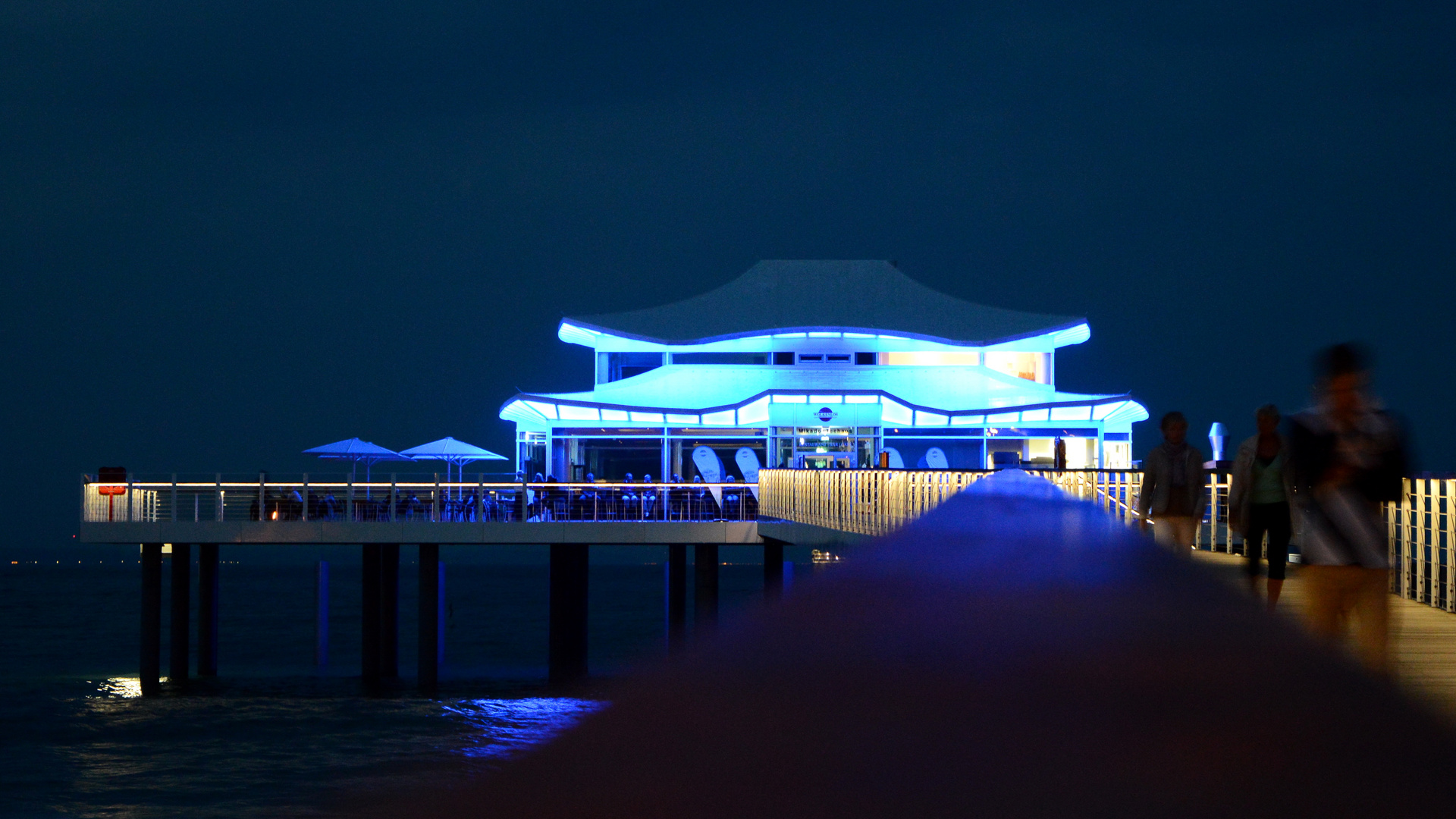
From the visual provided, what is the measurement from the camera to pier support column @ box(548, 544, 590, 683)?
28.5 meters

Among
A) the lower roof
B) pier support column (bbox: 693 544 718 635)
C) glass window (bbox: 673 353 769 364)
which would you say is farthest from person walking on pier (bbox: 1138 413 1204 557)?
glass window (bbox: 673 353 769 364)

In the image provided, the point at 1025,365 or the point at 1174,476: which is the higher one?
the point at 1025,365

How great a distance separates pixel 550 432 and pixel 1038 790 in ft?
122

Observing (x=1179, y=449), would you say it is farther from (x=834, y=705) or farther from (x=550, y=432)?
(x=550, y=432)

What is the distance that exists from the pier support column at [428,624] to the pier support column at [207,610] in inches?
247

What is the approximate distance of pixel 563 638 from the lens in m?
28.5

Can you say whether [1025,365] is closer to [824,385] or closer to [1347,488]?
[824,385]

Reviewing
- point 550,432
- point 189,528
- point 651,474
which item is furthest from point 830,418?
point 189,528

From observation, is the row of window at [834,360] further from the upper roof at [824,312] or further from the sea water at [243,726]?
the sea water at [243,726]

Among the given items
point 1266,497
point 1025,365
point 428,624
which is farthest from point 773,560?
point 1266,497

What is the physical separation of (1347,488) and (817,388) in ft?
111

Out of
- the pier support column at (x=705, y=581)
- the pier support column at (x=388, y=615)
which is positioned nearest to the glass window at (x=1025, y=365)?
the pier support column at (x=705, y=581)

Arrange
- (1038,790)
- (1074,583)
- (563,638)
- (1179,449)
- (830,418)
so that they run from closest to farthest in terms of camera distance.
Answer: (1038,790)
(1074,583)
(1179,449)
(563,638)
(830,418)

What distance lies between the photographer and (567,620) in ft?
93.7
